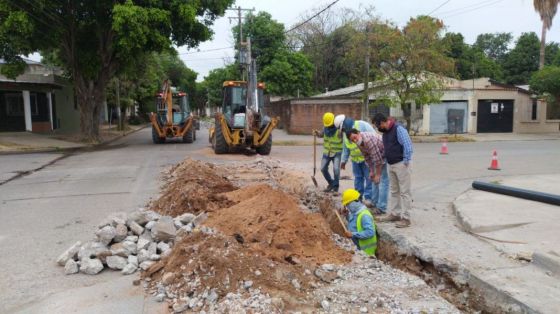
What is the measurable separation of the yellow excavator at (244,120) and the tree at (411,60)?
9.90 meters

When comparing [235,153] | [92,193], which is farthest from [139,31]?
[92,193]

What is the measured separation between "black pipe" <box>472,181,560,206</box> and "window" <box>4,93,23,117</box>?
89.6 ft

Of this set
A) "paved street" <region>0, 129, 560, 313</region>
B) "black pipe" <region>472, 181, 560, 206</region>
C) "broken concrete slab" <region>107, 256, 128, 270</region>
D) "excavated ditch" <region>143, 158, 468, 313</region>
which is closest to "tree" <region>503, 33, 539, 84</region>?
"paved street" <region>0, 129, 560, 313</region>

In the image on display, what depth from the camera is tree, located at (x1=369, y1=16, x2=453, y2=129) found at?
2355 cm

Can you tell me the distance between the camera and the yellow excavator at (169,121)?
22.2 m

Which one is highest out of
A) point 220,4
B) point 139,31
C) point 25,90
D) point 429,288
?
point 220,4

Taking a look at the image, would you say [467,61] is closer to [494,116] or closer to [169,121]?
[494,116]

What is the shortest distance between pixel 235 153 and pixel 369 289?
13.0m

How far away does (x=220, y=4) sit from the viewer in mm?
21906

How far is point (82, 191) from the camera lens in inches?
403

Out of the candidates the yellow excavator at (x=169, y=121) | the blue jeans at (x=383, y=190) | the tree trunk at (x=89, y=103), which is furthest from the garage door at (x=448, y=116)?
the blue jeans at (x=383, y=190)

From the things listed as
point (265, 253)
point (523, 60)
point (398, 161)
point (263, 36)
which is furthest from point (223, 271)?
point (523, 60)

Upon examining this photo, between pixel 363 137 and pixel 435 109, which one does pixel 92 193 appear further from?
pixel 435 109

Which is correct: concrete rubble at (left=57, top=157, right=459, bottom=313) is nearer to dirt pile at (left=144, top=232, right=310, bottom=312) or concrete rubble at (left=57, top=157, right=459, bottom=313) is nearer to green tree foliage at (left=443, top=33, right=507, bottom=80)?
dirt pile at (left=144, top=232, right=310, bottom=312)
